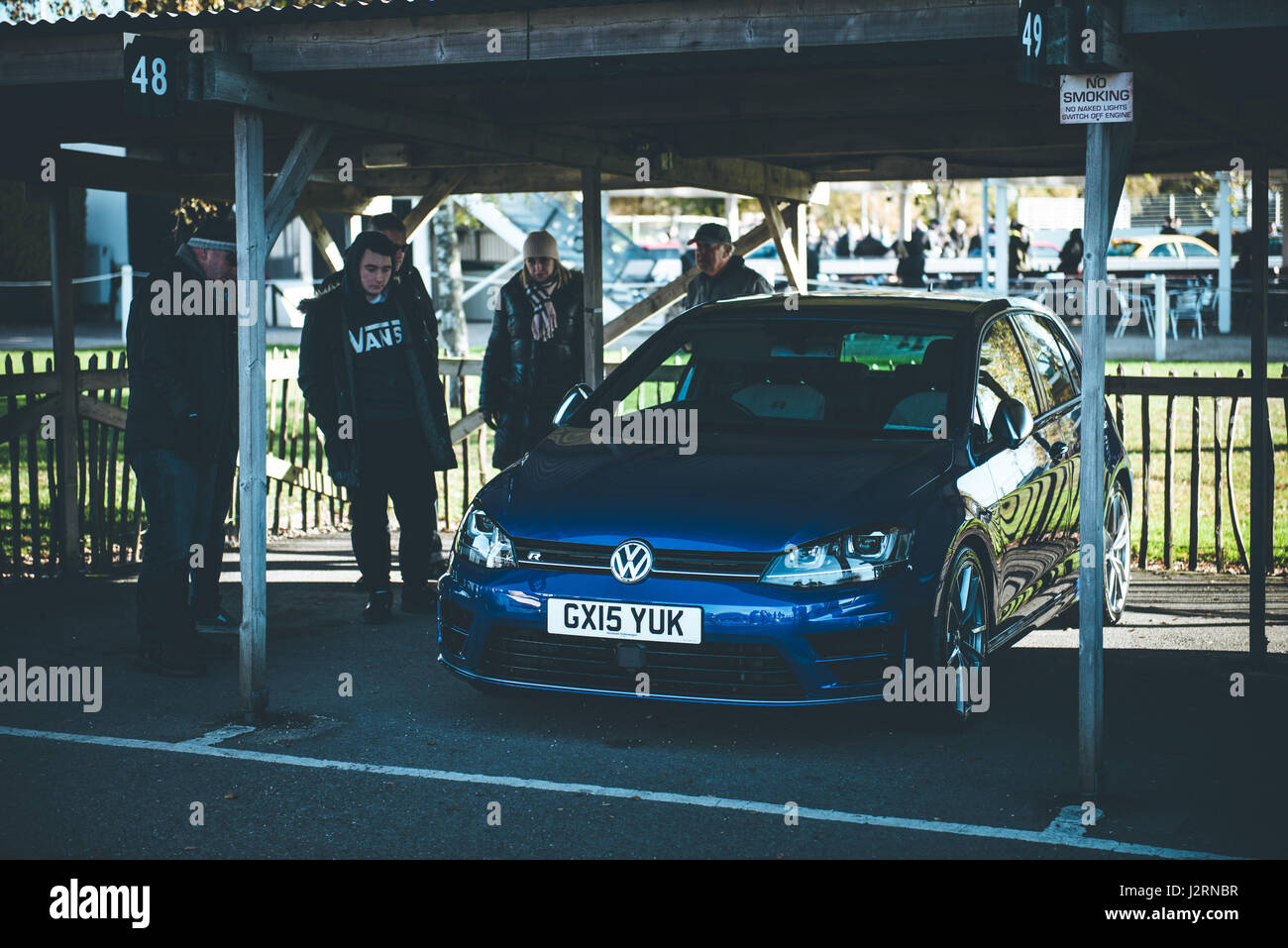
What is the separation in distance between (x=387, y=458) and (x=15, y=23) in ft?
8.98

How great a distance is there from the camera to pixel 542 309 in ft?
33.6

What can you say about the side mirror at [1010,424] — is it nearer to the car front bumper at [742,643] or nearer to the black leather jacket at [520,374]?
the car front bumper at [742,643]

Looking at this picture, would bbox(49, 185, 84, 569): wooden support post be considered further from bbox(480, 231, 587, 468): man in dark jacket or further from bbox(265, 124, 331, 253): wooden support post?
bbox(265, 124, 331, 253): wooden support post

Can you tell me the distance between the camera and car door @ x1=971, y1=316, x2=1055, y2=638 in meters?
7.30

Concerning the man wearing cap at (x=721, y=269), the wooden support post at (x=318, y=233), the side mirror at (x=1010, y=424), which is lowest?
the side mirror at (x=1010, y=424)

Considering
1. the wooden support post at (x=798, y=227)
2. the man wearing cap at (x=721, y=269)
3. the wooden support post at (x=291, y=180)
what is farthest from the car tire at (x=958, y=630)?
the wooden support post at (x=798, y=227)

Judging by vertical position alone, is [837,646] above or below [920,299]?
below

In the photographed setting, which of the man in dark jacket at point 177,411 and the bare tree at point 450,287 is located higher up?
the bare tree at point 450,287

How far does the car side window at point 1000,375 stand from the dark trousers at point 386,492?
301cm

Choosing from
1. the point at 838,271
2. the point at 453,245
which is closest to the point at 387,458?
the point at 453,245

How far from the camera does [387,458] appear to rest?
355 inches

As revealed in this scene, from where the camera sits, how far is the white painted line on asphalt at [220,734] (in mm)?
6711
